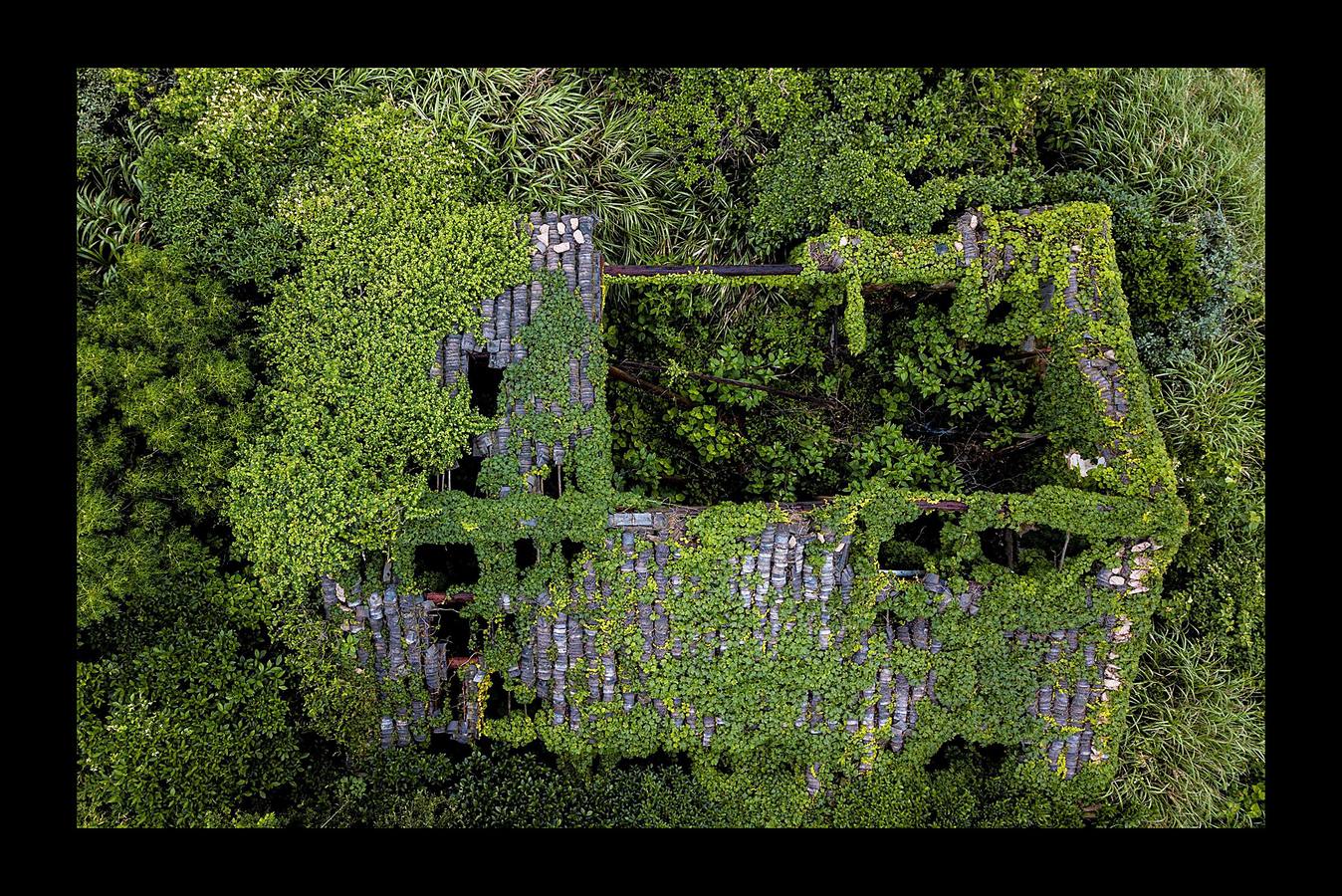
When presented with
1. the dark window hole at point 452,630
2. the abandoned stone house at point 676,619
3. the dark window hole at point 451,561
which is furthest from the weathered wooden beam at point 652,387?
the dark window hole at point 452,630

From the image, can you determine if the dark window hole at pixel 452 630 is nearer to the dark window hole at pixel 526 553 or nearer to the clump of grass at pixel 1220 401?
the dark window hole at pixel 526 553

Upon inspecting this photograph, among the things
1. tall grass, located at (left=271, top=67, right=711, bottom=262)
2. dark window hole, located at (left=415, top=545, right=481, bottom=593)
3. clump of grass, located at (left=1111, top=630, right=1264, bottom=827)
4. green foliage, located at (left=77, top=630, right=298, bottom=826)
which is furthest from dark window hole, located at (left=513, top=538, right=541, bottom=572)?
clump of grass, located at (left=1111, top=630, right=1264, bottom=827)

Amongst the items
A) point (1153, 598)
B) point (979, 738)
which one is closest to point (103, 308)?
point (979, 738)

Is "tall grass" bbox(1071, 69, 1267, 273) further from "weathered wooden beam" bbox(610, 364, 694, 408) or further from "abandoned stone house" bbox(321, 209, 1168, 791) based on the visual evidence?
"weathered wooden beam" bbox(610, 364, 694, 408)

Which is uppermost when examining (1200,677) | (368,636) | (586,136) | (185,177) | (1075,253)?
(586,136)

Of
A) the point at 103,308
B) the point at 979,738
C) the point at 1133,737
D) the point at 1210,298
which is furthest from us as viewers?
the point at 1210,298

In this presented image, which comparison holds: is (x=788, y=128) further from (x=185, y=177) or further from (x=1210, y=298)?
(x=185, y=177)

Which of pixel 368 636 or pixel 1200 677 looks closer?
pixel 368 636
